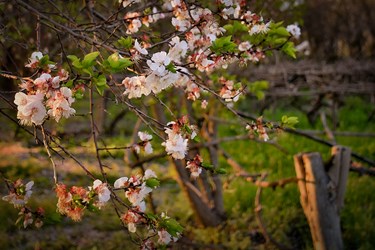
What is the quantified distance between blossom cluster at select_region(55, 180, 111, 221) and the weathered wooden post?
7.36ft

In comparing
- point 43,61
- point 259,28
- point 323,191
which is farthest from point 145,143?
point 323,191

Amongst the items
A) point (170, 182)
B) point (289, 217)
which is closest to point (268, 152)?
point (170, 182)

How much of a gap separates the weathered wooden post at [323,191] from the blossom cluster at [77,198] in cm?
224

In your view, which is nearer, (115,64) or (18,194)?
(115,64)

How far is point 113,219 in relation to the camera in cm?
484

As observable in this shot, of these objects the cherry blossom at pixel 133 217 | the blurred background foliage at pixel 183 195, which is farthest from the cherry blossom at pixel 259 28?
the cherry blossom at pixel 133 217

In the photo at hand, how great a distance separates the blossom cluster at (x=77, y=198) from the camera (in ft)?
5.28

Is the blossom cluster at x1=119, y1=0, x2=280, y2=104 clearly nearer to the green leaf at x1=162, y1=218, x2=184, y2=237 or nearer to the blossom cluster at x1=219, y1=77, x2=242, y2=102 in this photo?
the blossom cluster at x1=219, y1=77, x2=242, y2=102

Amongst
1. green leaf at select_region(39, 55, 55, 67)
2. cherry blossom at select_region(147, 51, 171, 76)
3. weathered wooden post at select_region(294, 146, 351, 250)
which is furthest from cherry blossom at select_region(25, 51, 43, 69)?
weathered wooden post at select_region(294, 146, 351, 250)

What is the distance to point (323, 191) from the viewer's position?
11.3ft

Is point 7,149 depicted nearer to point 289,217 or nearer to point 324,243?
point 289,217

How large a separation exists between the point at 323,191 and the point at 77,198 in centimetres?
246

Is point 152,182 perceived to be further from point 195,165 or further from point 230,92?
point 230,92

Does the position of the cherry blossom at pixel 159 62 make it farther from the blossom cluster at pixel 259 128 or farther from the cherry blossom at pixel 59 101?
the blossom cluster at pixel 259 128
